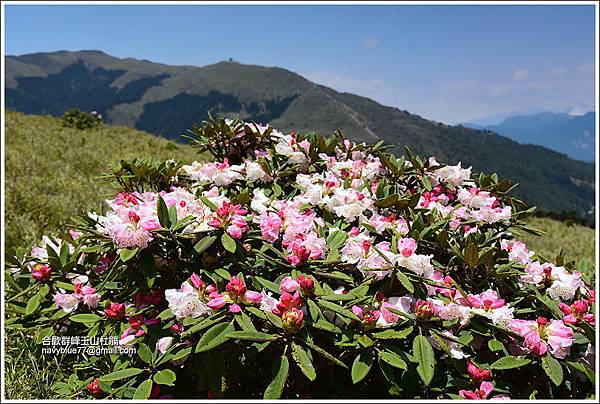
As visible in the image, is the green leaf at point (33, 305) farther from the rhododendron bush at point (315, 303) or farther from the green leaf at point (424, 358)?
the green leaf at point (424, 358)

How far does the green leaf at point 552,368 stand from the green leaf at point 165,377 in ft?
4.79

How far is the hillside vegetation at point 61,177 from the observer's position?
5.57 meters

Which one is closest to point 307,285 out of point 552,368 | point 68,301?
point 552,368

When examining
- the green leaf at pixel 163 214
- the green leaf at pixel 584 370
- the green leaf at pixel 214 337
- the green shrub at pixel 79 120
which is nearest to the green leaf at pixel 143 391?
the green leaf at pixel 214 337

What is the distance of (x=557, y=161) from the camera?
169250 millimetres

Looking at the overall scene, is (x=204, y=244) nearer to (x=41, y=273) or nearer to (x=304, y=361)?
(x=304, y=361)

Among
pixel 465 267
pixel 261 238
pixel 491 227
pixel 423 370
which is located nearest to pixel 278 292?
pixel 261 238

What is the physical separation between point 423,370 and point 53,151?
8804 millimetres

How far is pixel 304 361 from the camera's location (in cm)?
169

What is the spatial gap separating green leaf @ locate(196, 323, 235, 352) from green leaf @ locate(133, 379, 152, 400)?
0.42 metres

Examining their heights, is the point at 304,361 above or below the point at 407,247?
below

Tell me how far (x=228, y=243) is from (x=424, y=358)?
2.86 ft

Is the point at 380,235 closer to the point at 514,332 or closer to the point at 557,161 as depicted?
the point at 514,332

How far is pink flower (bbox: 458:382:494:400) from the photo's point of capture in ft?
6.26
